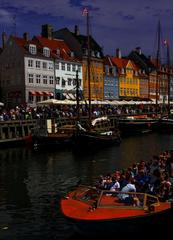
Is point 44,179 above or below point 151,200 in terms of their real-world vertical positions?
below

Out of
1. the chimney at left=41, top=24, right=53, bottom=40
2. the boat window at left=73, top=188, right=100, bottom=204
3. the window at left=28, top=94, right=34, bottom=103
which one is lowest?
the boat window at left=73, top=188, right=100, bottom=204

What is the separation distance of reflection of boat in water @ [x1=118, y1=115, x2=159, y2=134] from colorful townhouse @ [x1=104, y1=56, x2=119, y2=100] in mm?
29502

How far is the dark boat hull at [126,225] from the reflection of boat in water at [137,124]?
184 feet

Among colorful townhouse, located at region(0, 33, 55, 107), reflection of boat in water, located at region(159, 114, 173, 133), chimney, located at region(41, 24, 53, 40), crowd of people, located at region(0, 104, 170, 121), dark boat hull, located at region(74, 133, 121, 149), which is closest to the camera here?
dark boat hull, located at region(74, 133, 121, 149)

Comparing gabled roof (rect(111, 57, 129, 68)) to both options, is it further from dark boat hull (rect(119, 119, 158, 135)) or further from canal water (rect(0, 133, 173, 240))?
canal water (rect(0, 133, 173, 240))

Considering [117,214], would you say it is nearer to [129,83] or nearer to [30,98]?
[30,98]

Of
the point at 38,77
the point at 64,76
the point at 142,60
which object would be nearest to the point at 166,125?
the point at 64,76

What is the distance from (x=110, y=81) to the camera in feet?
355

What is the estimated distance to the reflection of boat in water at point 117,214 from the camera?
1533 centimetres

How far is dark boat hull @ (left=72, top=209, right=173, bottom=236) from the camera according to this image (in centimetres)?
1537

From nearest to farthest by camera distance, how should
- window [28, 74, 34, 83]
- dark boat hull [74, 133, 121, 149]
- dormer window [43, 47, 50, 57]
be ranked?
1. dark boat hull [74, 133, 121, 149]
2. window [28, 74, 34, 83]
3. dormer window [43, 47, 50, 57]

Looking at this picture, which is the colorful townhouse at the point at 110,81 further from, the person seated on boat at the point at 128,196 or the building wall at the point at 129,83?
the person seated on boat at the point at 128,196

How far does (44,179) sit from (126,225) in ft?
50.3

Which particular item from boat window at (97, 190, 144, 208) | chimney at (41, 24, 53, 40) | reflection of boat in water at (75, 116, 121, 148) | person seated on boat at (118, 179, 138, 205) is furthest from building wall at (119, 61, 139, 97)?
boat window at (97, 190, 144, 208)
